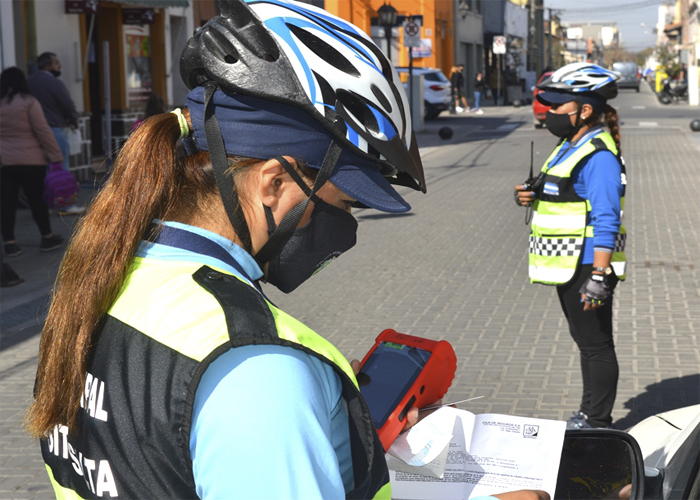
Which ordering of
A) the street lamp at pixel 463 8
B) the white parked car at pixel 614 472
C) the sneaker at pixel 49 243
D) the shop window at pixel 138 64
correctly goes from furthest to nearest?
the street lamp at pixel 463 8, the shop window at pixel 138 64, the sneaker at pixel 49 243, the white parked car at pixel 614 472

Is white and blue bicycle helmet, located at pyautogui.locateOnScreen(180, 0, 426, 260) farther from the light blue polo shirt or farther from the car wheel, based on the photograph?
the car wheel

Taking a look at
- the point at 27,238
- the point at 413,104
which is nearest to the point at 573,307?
the point at 27,238

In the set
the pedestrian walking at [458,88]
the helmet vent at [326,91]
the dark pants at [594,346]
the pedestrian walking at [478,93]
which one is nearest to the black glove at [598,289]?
the dark pants at [594,346]

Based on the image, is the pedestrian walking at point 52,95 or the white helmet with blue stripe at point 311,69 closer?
the white helmet with blue stripe at point 311,69

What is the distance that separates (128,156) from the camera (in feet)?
4.35

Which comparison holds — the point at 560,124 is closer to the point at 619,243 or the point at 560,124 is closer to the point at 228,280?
the point at 619,243

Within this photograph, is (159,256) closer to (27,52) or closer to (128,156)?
(128,156)

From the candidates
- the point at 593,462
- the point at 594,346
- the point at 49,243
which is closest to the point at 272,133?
the point at 593,462

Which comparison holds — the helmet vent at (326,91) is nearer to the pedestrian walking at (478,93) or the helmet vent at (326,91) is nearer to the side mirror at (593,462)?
the side mirror at (593,462)

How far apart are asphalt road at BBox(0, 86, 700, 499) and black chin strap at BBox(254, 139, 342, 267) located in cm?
93

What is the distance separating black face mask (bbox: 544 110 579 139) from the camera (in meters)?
4.39

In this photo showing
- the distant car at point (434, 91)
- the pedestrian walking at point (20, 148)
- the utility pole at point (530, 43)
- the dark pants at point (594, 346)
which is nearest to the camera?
the dark pants at point (594, 346)

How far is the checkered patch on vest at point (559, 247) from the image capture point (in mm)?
4316

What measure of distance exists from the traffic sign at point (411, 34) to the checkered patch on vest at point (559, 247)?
22.1 metres
